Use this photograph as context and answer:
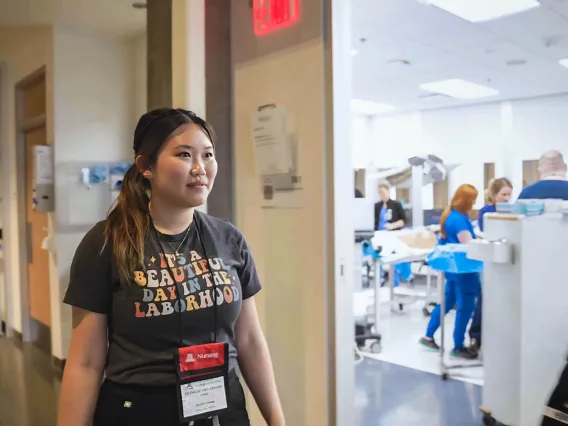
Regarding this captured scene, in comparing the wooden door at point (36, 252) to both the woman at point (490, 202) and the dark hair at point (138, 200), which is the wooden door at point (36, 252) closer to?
the woman at point (490, 202)

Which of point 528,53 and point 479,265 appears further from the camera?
point 528,53

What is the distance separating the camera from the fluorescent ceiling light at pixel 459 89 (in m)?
7.55

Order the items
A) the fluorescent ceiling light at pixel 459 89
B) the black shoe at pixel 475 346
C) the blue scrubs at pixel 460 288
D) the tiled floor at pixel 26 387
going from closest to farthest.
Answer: the tiled floor at pixel 26 387 → the blue scrubs at pixel 460 288 → the black shoe at pixel 475 346 → the fluorescent ceiling light at pixel 459 89

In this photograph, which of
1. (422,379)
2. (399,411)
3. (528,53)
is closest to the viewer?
(399,411)

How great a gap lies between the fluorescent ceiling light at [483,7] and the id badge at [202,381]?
3.74 m

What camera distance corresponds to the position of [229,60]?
97.0 inches

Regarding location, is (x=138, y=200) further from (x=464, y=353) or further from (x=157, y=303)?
(x=464, y=353)

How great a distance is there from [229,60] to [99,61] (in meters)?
2.21

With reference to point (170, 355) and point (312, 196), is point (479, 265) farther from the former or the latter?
point (170, 355)

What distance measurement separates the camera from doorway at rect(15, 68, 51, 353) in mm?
4875

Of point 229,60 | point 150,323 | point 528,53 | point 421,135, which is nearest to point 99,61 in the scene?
point 229,60

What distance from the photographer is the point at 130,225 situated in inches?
48.5

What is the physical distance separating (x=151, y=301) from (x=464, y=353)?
368cm

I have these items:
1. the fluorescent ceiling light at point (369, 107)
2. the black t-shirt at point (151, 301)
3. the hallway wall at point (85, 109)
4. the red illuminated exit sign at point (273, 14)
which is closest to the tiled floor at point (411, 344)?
the hallway wall at point (85, 109)
